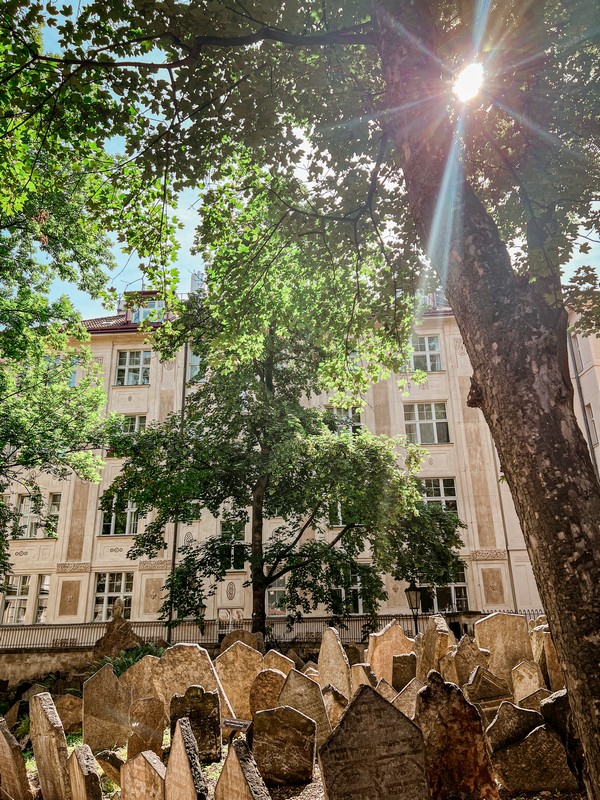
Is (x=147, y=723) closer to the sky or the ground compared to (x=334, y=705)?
closer to the ground

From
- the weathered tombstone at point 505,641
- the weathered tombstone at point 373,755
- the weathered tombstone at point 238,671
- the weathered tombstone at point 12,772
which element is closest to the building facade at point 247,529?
the weathered tombstone at point 505,641

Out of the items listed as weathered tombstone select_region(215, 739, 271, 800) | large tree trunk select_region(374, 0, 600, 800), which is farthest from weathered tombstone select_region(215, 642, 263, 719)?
large tree trunk select_region(374, 0, 600, 800)

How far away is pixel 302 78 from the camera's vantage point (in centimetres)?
707

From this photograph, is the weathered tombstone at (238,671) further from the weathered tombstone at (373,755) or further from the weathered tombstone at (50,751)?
the weathered tombstone at (373,755)

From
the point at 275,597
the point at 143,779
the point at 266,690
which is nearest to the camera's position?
the point at 143,779

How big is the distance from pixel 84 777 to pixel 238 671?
3256 millimetres

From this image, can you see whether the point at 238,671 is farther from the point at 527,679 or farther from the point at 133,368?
the point at 133,368

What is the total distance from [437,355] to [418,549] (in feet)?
37.7

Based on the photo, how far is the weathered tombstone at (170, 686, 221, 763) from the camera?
5.37m

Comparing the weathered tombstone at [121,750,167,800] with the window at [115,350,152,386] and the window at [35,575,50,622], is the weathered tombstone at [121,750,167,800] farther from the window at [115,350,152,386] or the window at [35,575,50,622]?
the window at [115,350,152,386]

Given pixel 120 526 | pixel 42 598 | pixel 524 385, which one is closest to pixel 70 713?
pixel 524 385

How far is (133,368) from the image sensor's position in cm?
2769

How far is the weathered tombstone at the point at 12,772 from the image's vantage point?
15.7 ft

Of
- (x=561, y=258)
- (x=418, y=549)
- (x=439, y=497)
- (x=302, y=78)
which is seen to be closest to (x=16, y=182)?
(x=302, y=78)
